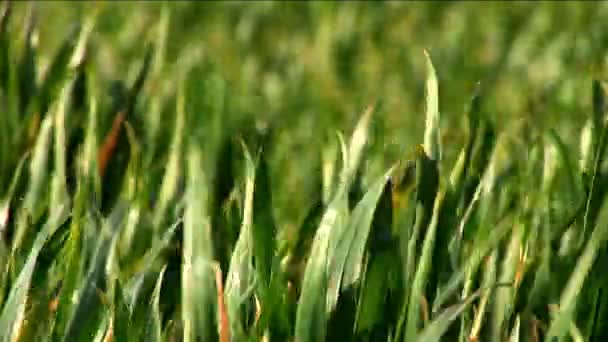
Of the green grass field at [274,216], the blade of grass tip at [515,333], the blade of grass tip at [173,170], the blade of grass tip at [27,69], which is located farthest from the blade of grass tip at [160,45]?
the blade of grass tip at [515,333]

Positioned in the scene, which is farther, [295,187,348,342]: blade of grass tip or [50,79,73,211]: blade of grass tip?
[50,79,73,211]: blade of grass tip

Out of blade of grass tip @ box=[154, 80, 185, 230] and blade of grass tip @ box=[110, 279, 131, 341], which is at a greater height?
blade of grass tip @ box=[154, 80, 185, 230]

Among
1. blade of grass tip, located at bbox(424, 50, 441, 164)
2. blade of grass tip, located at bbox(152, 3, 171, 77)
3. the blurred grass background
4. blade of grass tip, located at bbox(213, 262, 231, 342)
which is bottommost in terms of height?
blade of grass tip, located at bbox(213, 262, 231, 342)

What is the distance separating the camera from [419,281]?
1.31 meters

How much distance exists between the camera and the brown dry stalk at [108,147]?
1.84m

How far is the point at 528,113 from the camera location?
2.39 metres

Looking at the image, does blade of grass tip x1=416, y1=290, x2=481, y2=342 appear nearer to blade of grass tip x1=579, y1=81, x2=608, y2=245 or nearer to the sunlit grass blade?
the sunlit grass blade

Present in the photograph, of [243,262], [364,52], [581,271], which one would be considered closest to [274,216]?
[243,262]

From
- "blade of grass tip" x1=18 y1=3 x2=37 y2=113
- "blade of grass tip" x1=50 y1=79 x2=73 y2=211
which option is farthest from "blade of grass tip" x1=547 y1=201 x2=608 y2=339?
"blade of grass tip" x1=18 y1=3 x2=37 y2=113

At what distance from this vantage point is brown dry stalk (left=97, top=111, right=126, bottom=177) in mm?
1836

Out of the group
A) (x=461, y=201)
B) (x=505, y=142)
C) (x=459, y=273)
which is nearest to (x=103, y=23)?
(x=505, y=142)

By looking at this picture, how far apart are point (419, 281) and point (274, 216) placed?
226 mm

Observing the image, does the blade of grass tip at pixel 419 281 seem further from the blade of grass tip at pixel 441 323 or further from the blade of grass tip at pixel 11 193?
the blade of grass tip at pixel 11 193

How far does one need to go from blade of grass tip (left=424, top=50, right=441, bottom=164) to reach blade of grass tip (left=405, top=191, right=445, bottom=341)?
0.40 feet
